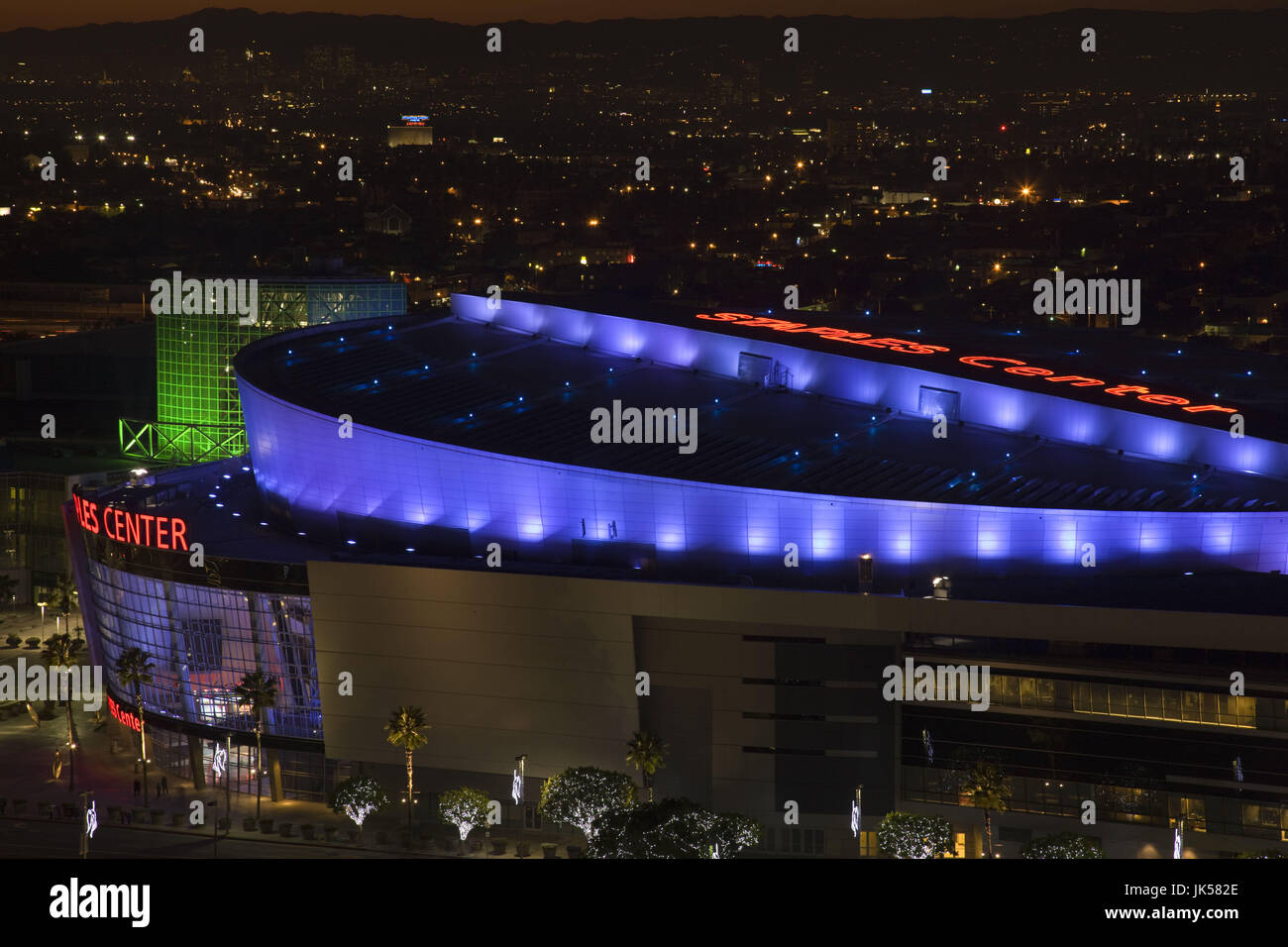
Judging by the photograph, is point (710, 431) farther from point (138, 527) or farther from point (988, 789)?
point (138, 527)

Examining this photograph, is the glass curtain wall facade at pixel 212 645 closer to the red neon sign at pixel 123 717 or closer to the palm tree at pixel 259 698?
the palm tree at pixel 259 698

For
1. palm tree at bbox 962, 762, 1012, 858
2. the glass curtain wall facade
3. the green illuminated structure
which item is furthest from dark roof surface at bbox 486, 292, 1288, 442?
the green illuminated structure

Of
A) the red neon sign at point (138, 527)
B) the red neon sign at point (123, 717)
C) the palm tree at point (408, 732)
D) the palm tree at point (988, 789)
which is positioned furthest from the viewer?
the red neon sign at point (123, 717)

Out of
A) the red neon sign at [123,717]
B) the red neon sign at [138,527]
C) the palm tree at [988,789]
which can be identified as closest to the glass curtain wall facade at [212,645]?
the red neon sign at [123,717]

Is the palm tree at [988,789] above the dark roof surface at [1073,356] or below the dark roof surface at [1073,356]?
below

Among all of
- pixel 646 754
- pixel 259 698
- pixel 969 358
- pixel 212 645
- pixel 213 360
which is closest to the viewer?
pixel 646 754

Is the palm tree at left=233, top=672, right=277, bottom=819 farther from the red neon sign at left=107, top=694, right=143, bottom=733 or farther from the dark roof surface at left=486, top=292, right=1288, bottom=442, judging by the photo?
the dark roof surface at left=486, top=292, right=1288, bottom=442

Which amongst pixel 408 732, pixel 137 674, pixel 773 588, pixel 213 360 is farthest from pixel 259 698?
pixel 213 360
